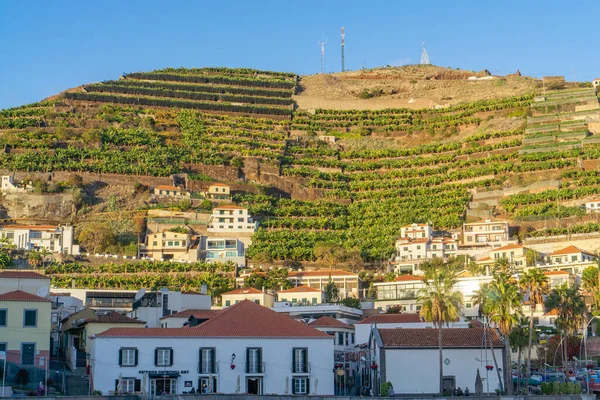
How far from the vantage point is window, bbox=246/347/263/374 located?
170 ft

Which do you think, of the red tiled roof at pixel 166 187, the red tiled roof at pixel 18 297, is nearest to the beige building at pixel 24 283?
the red tiled roof at pixel 18 297

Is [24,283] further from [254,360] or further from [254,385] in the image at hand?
[254,385]

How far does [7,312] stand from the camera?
5216 centimetres

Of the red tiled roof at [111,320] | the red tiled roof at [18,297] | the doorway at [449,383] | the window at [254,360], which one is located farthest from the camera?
the red tiled roof at [111,320]

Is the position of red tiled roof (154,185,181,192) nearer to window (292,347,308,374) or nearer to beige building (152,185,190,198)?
beige building (152,185,190,198)

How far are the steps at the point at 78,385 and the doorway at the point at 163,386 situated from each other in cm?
352

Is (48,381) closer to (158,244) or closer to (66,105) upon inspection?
(158,244)

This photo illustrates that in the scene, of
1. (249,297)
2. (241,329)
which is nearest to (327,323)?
(249,297)

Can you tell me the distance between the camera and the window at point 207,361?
51344 mm

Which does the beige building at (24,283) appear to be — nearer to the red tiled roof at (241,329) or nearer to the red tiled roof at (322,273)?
the red tiled roof at (241,329)

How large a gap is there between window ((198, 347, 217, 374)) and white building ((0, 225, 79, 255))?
6011 centimetres

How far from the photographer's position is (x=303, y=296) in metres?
91.0

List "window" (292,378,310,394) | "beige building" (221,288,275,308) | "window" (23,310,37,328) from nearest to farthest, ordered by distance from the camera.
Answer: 1. "window" (292,378,310,394)
2. "window" (23,310,37,328)
3. "beige building" (221,288,275,308)

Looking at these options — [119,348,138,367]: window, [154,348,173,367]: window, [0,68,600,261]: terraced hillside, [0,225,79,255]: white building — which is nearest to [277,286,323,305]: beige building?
[0,68,600,261]: terraced hillside
